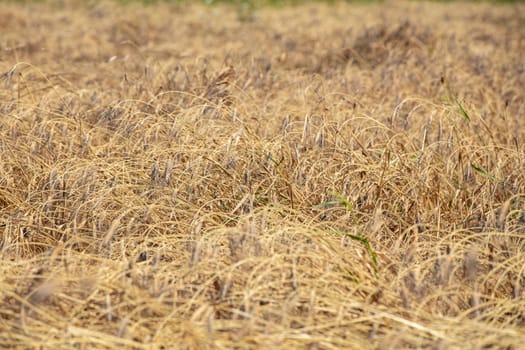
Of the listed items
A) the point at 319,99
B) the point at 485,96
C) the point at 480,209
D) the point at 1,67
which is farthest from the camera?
the point at 1,67

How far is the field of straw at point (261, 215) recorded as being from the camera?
206 centimetres

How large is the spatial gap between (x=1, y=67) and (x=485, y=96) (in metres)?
3.09

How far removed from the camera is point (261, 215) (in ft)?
9.32

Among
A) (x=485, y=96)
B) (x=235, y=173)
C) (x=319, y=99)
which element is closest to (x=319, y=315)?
(x=235, y=173)

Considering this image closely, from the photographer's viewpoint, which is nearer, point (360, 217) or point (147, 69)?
point (360, 217)

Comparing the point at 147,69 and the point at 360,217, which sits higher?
the point at 147,69

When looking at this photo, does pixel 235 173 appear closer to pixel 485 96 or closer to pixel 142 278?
pixel 142 278

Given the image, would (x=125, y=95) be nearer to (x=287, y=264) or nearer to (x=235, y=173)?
(x=235, y=173)

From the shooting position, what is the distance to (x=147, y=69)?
434 centimetres

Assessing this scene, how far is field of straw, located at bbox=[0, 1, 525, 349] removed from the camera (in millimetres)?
2062

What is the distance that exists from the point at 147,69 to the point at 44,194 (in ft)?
5.26

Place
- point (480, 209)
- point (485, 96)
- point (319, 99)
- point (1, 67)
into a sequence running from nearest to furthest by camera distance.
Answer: point (480, 209)
point (319, 99)
point (485, 96)
point (1, 67)

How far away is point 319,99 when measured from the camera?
12.7 feet

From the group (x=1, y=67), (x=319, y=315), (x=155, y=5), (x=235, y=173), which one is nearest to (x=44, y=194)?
(x=235, y=173)
